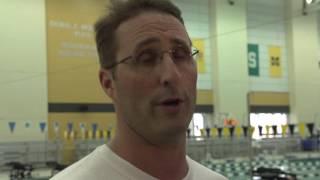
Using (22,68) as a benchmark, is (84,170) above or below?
below

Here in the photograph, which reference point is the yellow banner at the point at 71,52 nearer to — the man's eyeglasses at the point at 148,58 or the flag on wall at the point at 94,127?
the flag on wall at the point at 94,127

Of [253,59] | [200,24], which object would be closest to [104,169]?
[200,24]

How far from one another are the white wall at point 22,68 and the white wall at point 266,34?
6.47 metres

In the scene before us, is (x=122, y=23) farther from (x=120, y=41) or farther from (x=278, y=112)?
(x=278, y=112)

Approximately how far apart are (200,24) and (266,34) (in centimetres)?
248

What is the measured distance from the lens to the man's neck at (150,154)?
873mm

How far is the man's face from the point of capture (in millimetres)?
816

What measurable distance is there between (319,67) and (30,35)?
953 cm

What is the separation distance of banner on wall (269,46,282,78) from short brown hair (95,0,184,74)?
595 inches

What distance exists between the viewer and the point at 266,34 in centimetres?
1570

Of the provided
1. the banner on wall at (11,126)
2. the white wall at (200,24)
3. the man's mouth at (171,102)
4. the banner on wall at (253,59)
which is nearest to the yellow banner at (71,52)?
the banner on wall at (11,126)

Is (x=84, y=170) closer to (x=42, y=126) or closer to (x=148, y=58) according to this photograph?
(x=148, y=58)

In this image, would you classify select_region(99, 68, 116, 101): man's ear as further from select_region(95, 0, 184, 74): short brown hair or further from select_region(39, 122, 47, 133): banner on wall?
select_region(39, 122, 47, 133): banner on wall

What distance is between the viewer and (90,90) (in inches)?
487
